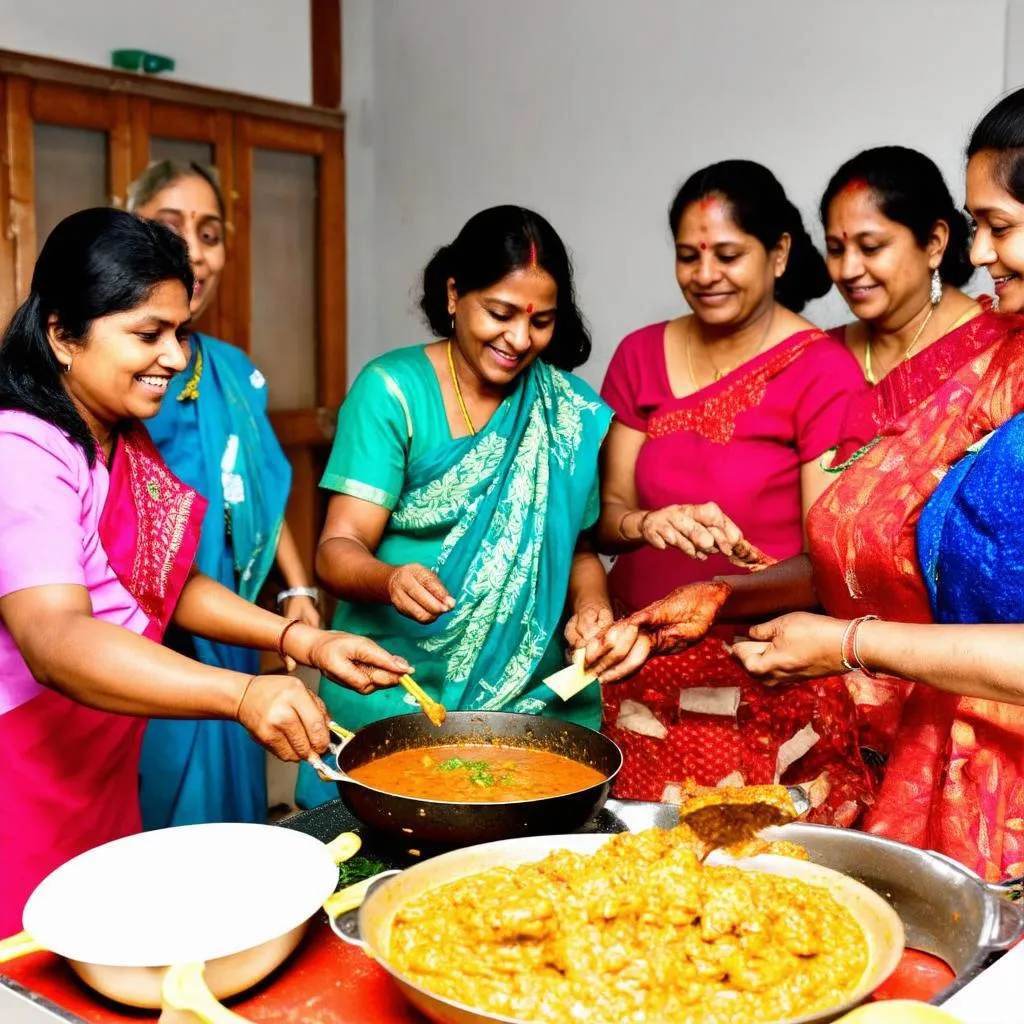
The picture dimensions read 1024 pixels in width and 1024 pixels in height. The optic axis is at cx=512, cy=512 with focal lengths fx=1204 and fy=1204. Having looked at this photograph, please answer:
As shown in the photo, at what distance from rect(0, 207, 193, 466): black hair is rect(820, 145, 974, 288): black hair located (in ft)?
5.85

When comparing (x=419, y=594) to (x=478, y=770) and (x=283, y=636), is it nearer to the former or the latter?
(x=283, y=636)

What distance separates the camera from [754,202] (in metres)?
3.01

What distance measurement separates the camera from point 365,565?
2.57 m

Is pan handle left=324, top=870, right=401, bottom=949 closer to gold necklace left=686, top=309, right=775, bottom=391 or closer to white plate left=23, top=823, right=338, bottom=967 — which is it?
white plate left=23, top=823, right=338, bottom=967

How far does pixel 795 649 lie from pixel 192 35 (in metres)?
3.84

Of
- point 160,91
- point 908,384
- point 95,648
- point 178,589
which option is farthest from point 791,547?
point 160,91

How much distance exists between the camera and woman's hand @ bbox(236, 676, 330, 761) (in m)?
1.71

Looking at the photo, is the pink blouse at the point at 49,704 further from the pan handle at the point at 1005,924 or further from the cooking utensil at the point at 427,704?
the pan handle at the point at 1005,924

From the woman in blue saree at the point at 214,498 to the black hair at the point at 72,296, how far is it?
1.05 m

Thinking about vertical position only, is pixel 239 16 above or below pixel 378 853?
above

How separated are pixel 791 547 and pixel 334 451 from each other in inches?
44.8

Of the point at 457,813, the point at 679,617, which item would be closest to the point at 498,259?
the point at 679,617

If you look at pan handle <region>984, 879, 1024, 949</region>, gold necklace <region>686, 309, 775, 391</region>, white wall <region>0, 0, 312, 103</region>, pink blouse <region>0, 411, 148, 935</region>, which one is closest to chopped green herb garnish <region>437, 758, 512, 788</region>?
pink blouse <region>0, 411, 148, 935</region>

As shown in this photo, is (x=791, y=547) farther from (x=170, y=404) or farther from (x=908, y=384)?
(x=170, y=404)
